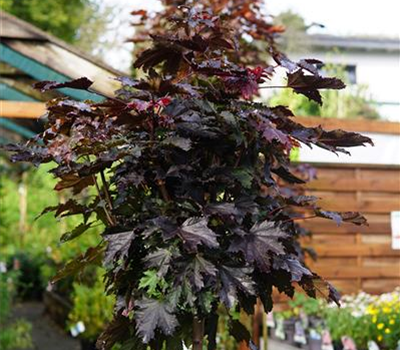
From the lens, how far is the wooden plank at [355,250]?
5.16 metres

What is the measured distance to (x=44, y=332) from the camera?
789 cm

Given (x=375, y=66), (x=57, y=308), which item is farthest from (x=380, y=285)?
(x=375, y=66)

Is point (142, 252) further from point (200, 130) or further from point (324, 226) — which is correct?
point (324, 226)

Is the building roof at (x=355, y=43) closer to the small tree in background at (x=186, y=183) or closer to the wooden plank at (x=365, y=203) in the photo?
the wooden plank at (x=365, y=203)

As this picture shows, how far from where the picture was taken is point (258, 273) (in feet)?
6.41

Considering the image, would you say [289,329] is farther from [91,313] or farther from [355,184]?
[91,313]

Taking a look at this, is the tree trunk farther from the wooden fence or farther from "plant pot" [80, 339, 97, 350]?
"plant pot" [80, 339, 97, 350]

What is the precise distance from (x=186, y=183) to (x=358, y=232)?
369cm

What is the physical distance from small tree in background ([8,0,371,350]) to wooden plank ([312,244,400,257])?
3.12 metres

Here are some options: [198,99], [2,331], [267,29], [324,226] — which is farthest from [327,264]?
[198,99]

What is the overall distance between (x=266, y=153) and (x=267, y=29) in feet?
9.63

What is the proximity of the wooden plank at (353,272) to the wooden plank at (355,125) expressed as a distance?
1.17 m

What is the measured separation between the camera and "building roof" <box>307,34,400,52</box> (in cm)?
1756

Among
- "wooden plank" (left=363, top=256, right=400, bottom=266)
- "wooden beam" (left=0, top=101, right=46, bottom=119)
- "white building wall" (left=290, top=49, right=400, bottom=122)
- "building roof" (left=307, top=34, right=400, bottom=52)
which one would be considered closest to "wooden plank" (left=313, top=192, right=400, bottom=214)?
"wooden plank" (left=363, top=256, right=400, bottom=266)
